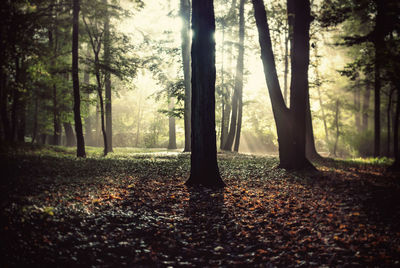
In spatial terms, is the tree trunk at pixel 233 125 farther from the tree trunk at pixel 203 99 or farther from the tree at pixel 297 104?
the tree trunk at pixel 203 99

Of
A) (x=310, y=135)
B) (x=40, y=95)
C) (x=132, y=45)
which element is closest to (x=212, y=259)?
(x=310, y=135)

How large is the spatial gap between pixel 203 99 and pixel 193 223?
363cm

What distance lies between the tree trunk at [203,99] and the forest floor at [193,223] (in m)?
0.67

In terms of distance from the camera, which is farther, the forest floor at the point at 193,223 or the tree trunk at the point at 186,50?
the tree trunk at the point at 186,50

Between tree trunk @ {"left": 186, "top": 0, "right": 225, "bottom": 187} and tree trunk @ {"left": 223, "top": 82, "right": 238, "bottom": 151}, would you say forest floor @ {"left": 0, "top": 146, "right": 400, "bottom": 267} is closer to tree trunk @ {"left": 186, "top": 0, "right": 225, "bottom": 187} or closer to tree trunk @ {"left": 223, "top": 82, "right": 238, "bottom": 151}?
tree trunk @ {"left": 186, "top": 0, "right": 225, "bottom": 187}

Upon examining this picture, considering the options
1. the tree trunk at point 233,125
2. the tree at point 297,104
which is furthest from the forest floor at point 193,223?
the tree trunk at point 233,125

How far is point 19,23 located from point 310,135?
16.0 m

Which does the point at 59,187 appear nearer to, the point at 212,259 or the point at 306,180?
the point at 212,259

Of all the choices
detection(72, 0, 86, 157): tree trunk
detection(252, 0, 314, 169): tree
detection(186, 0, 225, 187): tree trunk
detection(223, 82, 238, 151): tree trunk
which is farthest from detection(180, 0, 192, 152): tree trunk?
detection(186, 0, 225, 187): tree trunk

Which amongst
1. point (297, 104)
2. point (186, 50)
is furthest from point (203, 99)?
point (186, 50)

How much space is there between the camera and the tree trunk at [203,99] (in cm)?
797

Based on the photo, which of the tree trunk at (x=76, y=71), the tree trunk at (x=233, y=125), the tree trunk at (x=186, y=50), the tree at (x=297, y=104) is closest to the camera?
the tree at (x=297, y=104)

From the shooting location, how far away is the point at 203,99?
795 centimetres

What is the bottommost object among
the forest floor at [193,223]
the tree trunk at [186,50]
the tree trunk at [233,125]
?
the forest floor at [193,223]
